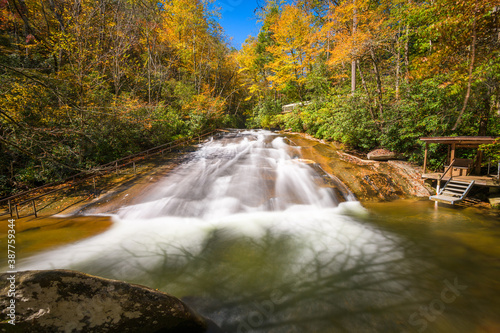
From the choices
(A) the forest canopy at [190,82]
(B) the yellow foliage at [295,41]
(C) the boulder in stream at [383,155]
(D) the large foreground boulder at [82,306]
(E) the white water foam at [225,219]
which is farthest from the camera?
(B) the yellow foliage at [295,41]

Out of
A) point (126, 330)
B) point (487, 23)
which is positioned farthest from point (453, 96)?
point (126, 330)

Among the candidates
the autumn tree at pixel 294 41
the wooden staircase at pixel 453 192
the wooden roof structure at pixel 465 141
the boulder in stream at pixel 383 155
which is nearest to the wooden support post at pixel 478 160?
the wooden roof structure at pixel 465 141

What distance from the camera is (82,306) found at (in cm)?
203

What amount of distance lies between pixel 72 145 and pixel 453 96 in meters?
18.7

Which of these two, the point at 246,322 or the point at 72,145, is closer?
the point at 246,322

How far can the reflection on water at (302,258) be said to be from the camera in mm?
3283

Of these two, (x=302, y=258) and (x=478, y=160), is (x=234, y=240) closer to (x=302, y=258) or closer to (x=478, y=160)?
(x=302, y=258)

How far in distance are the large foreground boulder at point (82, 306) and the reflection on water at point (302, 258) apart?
1.17 meters

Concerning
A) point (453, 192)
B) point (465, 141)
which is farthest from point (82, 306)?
point (465, 141)

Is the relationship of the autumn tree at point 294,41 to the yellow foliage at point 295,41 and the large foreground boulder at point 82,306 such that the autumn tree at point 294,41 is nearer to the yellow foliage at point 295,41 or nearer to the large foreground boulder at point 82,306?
the yellow foliage at point 295,41

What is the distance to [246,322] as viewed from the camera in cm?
314

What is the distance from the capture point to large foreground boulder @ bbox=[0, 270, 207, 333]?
5.83 ft

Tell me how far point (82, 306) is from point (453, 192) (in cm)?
1204

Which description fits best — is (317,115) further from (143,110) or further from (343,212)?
(143,110)
